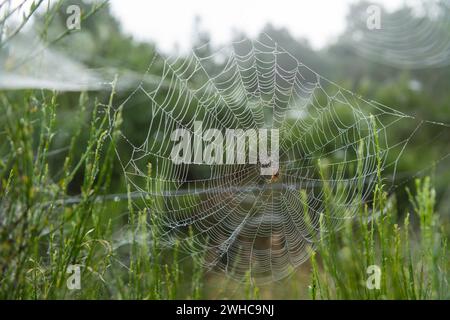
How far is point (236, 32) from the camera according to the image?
25.3ft

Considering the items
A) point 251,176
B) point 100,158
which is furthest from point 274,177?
point 100,158

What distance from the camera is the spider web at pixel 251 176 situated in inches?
84.7

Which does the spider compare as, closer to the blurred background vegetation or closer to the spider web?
the spider web

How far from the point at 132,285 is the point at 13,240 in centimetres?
40

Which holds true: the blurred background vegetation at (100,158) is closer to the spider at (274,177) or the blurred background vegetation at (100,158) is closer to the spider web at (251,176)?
the spider web at (251,176)

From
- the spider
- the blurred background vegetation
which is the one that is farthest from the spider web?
the blurred background vegetation

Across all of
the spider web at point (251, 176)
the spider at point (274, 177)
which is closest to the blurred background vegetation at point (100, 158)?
the spider web at point (251, 176)

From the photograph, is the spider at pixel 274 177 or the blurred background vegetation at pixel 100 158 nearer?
the blurred background vegetation at pixel 100 158

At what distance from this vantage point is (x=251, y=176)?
4.07 metres

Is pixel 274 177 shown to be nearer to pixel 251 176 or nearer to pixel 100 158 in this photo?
pixel 251 176

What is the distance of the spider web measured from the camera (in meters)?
2.15

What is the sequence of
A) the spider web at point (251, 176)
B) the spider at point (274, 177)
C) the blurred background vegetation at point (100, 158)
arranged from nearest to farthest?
the blurred background vegetation at point (100, 158), the spider web at point (251, 176), the spider at point (274, 177)
